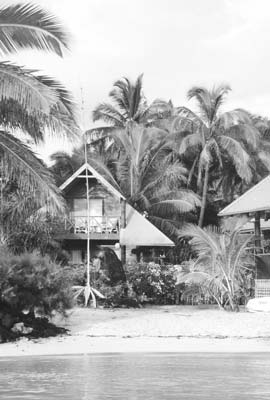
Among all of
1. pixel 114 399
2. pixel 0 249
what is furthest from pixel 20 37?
pixel 114 399

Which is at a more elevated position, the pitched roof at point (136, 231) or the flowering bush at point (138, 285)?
the pitched roof at point (136, 231)

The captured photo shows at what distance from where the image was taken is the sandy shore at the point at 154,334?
15.8 meters

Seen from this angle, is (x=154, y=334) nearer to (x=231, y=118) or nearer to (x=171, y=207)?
(x=171, y=207)

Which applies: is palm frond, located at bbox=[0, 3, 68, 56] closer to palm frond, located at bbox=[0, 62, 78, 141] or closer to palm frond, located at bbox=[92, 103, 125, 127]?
palm frond, located at bbox=[0, 62, 78, 141]

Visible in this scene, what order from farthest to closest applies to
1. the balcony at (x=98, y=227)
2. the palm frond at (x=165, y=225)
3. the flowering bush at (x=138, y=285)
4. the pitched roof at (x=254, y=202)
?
1. the palm frond at (x=165, y=225)
2. the balcony at (x=98, y=227)
3. the flowering bush at (x=138, y=285)
4. the pitched roof at (x=254, y=202)

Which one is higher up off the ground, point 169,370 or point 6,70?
point 6,70

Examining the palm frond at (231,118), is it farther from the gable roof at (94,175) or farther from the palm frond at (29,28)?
the palm frond at (29,28)

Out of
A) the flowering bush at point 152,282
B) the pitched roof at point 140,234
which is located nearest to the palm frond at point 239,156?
the pitched roof at point 140,234

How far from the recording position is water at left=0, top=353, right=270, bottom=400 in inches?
408

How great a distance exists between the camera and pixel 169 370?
1255cm

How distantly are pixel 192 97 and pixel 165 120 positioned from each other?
1.93 metres

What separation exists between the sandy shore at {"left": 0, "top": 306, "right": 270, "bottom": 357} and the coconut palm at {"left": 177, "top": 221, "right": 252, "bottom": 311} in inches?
34.6

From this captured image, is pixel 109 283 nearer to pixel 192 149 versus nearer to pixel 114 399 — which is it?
pixel 114 399

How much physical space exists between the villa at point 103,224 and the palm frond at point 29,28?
1450cm
